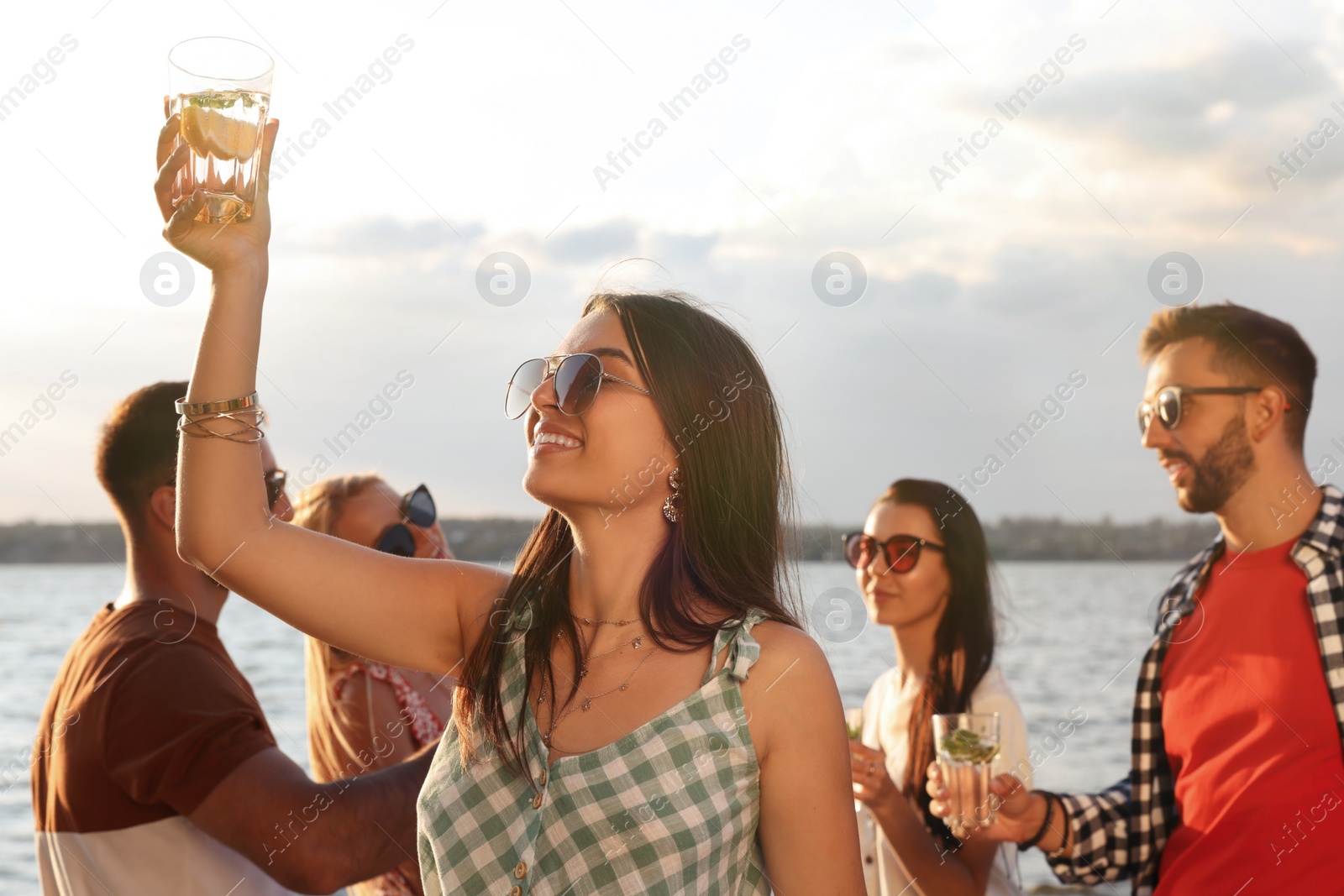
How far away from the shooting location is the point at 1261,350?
4.05 m

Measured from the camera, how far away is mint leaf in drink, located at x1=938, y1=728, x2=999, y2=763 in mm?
3539

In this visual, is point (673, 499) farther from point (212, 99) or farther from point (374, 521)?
point (374, 521)

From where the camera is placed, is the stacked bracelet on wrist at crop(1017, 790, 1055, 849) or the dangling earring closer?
the dangling earring

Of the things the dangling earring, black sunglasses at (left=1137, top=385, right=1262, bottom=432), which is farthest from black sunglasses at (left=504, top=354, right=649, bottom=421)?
black sunglasses at (left=1137, top=385, right=1262, bottom=432)

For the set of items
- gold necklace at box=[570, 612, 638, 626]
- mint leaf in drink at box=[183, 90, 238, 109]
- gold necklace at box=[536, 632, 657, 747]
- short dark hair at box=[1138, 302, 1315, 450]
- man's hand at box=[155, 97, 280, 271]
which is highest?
short dark hair at box=[1138, 302, 1315, 450]

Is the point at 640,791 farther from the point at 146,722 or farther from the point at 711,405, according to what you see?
the point at 146,722

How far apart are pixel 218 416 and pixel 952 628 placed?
3409 mm

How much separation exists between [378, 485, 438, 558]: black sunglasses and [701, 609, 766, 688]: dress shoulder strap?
2024 millimetres

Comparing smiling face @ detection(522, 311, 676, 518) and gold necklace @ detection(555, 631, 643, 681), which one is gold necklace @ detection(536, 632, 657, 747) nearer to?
gold necklace @ detection(555, 631, 643, 681)

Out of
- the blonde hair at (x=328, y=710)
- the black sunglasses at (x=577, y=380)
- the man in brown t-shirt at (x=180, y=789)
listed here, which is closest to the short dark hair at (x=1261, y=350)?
the black sunglasses at (x=577, y=380)

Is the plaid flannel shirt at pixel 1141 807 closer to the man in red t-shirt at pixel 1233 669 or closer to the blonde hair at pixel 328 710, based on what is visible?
the man in red t-shirt at pixel 1233 669

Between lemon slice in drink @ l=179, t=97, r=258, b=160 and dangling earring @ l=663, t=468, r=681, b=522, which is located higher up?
lemon slice in drink @ l=179, t=97, r=258, b=160

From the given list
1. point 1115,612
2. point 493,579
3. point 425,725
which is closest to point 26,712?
point 425,725

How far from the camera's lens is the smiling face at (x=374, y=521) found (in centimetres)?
408
